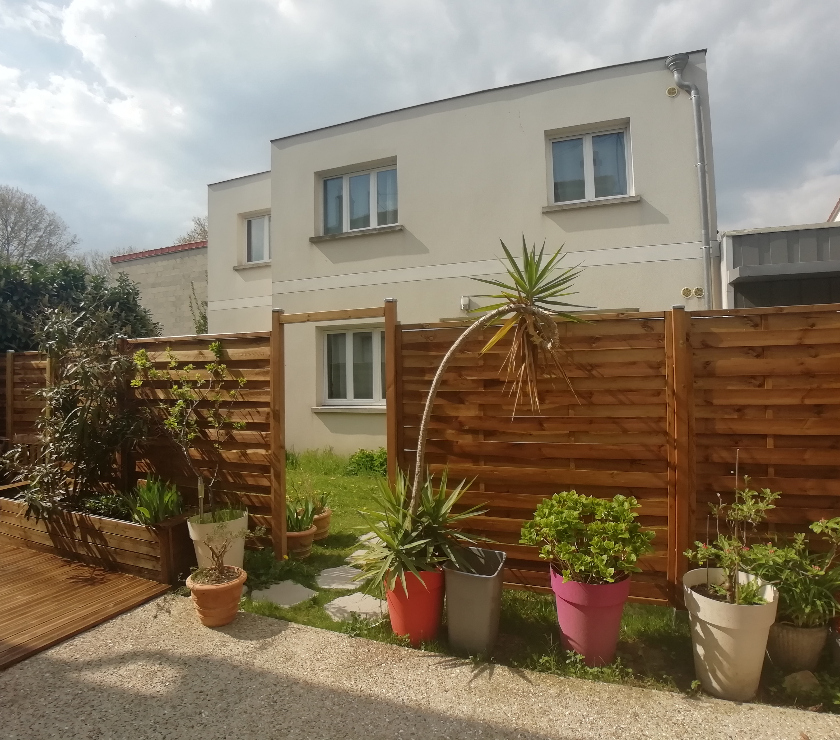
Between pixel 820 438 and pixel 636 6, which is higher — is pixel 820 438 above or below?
below

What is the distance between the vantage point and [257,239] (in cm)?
1152

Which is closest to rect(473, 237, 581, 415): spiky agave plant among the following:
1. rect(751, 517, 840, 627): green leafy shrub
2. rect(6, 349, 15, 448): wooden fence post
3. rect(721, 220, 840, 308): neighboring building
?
rect(751, 517, 840, 627): green leafy shrub

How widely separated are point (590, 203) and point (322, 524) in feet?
19.6

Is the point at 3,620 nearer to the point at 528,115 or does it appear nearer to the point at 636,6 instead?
the point at 636,6

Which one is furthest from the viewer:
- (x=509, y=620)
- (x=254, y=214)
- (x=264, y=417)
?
(x=254, y=214)

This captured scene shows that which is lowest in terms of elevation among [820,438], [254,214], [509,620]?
[509,620]

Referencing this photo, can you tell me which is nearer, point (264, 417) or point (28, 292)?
point (264, 417)

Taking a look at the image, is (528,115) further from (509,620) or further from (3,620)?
(3,620)

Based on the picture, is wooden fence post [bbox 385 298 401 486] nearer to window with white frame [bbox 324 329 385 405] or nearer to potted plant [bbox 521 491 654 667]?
potted plant [bbox 521 491 654 667]

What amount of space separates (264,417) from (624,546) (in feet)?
10.3

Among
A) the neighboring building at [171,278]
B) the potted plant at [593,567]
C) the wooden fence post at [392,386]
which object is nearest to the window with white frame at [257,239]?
the neighboring building at [171,278]

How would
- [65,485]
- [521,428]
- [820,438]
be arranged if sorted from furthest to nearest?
[65,485], [521,428], [820,438]

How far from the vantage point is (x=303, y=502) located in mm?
5207

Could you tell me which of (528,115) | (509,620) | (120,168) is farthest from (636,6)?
(120,168)
